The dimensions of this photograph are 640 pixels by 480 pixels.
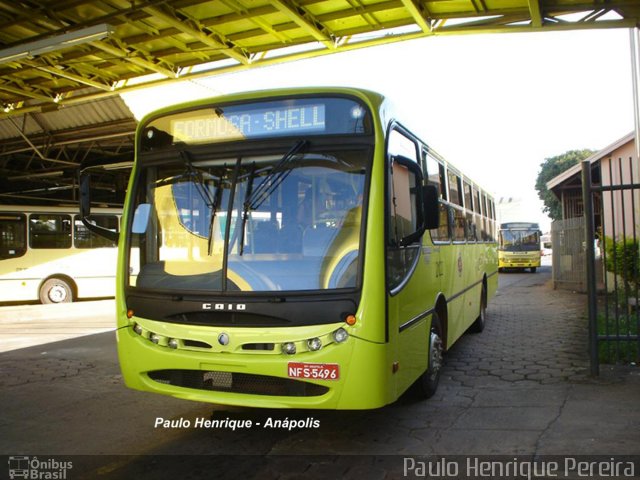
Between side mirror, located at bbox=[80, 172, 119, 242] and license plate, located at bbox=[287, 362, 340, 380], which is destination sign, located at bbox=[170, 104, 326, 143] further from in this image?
license plate, located at bbox=[287, 362, 340, 380]

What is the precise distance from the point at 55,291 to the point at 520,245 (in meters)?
24.5

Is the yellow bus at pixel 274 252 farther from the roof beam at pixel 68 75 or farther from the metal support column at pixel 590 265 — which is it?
the roof beam at pixel 68 75

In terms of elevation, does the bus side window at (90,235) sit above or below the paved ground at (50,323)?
above

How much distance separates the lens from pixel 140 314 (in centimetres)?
487

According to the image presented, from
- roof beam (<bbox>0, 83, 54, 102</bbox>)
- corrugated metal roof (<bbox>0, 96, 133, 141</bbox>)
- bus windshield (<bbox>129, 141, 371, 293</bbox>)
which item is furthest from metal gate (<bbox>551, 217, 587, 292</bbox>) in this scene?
roof beam (<bbox>0, 83, 54, 102</bbox>)

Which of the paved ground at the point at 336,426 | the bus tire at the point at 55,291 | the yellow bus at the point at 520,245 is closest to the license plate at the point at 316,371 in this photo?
the paved ground at the point at 336,426

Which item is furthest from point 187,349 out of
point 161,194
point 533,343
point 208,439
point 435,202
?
point 533,343

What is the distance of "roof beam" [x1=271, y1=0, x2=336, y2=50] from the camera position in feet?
29.5

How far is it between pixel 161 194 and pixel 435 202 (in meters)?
2.37

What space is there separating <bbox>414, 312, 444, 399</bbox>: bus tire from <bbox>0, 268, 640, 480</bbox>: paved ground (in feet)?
0.40

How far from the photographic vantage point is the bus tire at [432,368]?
589cm

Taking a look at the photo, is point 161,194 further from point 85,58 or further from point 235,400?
point 85,58

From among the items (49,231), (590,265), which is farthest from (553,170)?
(590,265)

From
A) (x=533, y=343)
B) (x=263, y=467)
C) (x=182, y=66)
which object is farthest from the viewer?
(x=182, y=66)
